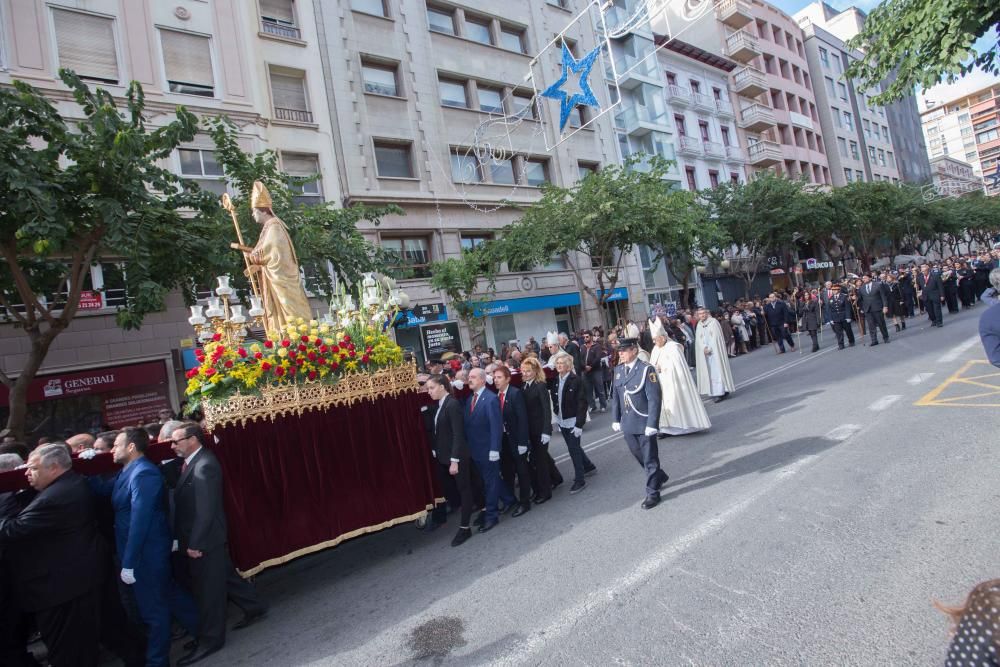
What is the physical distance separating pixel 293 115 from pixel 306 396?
54.8 feet

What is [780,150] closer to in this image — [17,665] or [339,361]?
[339,361]

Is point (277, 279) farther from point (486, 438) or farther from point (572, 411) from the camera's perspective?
point (572, 411)

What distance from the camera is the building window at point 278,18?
18938 millimetres

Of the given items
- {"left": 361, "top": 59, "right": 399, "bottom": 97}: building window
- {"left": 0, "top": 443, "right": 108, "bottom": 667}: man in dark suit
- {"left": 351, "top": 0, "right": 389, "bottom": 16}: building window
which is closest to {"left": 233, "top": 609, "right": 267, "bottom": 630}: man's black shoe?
{"left": 0, "top": 443, "right": 108, "bottom": 667}: man in dark suit

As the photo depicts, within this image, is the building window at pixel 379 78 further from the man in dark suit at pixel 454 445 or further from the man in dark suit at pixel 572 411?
the man in dark suit at pixel 454 445

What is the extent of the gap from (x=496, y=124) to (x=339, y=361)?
2045cm

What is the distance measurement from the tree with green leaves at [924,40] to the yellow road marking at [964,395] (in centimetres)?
450

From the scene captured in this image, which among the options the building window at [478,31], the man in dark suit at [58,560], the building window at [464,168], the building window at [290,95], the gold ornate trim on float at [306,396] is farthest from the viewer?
the building window at [478,31]

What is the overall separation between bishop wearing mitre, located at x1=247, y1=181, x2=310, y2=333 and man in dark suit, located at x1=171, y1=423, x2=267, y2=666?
192 centimetres

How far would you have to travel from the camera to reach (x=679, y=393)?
321 inches

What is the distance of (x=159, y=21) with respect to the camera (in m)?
16.5

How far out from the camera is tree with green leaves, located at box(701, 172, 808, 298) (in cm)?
2838

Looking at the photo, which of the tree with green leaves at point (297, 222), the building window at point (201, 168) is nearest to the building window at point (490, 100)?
the building window at point (201, 168)

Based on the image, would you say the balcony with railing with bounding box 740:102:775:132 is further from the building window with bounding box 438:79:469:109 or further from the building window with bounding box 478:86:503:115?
the building window with bounding box 438:79:469:109
